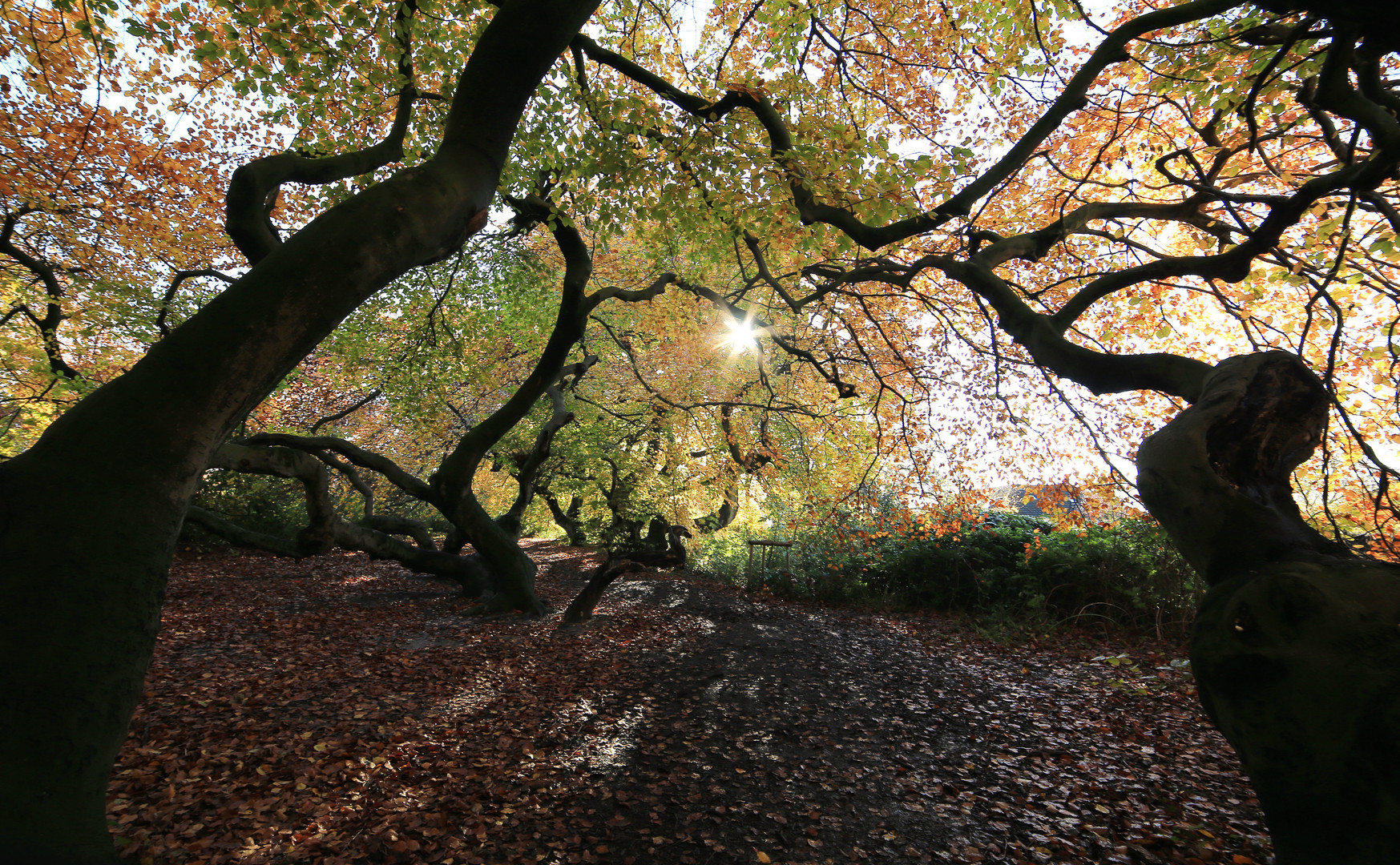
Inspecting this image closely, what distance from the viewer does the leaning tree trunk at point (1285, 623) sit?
71.8 inches

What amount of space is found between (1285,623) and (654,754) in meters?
4.04

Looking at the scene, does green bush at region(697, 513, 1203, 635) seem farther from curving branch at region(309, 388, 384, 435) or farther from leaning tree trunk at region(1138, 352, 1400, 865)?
curving branch at region(309, 388, 384, 435)

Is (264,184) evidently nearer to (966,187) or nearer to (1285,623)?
(966,187)

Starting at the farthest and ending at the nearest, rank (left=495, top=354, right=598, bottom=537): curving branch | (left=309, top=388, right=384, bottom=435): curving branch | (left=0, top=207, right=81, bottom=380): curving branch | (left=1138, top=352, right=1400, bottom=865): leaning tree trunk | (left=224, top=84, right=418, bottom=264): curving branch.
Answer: (left=309, top=388, right=384, bottom=435): curving branch, (left=495, top=354, right=598, bottom=537): curving branch, (left=0, top=207, right=81, bottom=380): curving branch, (left=224, top=84, right=418, bottom=264): curving branch, (left=1138, top=352, right=1400, bottom=865): leaning tree trunk

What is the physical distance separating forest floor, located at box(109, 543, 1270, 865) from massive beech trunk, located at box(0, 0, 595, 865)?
5.41 feet

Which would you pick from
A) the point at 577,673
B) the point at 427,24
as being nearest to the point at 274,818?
the point at 577,673

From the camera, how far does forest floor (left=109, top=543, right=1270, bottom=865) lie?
10.6 ft

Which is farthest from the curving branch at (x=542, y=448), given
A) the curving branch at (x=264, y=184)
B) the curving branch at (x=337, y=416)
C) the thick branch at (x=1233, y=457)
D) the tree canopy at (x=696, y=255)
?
the thick branch at (x=1233, y=457)

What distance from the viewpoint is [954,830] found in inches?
137

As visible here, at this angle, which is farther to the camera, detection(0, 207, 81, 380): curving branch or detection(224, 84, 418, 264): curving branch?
detection(0, 207, 81, 380): curving branch

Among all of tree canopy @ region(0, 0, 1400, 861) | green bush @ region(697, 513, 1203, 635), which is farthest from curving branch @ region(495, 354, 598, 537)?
green bush @ region(697, 513, 1203, 635)

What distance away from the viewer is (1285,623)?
2049 mm

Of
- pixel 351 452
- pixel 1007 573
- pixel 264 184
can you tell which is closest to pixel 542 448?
pixel 351 452

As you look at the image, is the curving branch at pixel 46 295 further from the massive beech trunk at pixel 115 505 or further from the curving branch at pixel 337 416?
the massive beech trunk at pixel 115 505
